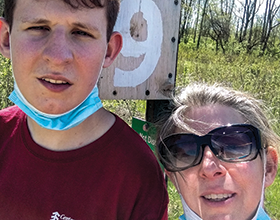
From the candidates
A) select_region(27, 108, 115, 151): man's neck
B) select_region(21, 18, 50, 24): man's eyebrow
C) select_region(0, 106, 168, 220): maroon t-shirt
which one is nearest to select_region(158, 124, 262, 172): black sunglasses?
select_region(0, 106, 168, 220): maroon t-shirt

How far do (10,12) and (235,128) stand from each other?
1.15 meters

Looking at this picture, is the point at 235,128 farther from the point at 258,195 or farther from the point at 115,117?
the point at 115,117

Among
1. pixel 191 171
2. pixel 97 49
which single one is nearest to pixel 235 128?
pixel 191 171

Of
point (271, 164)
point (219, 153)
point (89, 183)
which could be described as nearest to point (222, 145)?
point (219, 153)

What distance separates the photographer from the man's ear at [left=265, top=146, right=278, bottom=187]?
72.8 inches

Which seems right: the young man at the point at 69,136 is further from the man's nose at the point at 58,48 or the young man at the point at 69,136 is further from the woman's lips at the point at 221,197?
the woman's lips at the point at 221,197

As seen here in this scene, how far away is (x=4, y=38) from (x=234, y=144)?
1165mm

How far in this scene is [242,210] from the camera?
165 centimetres

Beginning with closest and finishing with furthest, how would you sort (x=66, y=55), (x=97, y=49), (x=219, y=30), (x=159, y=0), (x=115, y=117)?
1. (x=66, y=55)
2. (x=97, y=49)
3. (x=115, y=117)
4. (x=159, y=0)
5. (x=219, y=30)

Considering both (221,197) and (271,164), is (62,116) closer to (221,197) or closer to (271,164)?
(221,197)

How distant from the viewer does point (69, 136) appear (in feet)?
5.22

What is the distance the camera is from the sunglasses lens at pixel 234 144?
1.71m

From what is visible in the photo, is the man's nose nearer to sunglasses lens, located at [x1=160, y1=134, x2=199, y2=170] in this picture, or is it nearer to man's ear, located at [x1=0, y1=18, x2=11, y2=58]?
man's ear, located at [x1=0, y1=18, x2=11, y2=58]

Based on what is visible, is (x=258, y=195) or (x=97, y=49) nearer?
(x=97, y=49)
